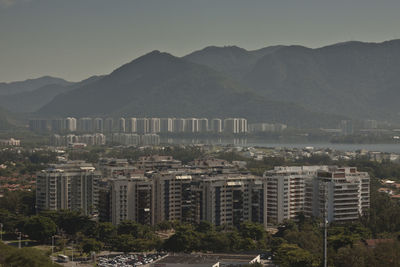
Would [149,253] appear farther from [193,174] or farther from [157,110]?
[157,110]

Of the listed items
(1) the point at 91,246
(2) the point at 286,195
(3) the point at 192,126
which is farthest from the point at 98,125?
(1) the point at 91,246

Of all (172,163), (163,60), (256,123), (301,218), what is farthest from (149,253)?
(163,60)

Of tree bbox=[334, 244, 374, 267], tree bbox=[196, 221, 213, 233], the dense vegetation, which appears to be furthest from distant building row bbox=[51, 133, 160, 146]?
tree bbox=[334, 244, 374, 267]

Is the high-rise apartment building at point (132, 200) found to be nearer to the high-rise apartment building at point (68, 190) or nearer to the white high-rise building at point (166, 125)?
the high-rise apartment building at point (68, 190)

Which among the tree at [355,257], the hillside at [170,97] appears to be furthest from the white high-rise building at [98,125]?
the tree at [355,257]

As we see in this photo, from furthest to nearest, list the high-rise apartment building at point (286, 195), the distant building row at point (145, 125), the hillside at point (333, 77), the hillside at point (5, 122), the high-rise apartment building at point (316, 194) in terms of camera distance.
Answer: the hillside at point (333, 77) → the hillside at point (5, 122) → the distant building row at point (145, 125) → the high-rise apartment building at point (286, 195) → the high-rise apartment building at point (316, 194)

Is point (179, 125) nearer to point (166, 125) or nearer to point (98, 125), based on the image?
point (166, 125)

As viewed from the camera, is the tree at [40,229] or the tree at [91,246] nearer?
the tree at [91,246]
